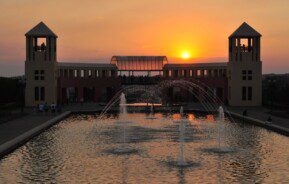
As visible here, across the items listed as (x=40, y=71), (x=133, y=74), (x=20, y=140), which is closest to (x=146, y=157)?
(x=20, y=140)

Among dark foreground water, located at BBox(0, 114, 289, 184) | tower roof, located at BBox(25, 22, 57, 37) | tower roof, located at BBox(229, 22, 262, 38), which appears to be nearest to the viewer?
dark foreground water, located at BBox(0, 114, 289, 184)

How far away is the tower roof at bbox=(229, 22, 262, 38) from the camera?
56.7 metres

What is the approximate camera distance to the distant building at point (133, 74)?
2223 inches

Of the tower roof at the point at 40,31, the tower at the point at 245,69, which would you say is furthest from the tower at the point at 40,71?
the tower at the point at 245,69

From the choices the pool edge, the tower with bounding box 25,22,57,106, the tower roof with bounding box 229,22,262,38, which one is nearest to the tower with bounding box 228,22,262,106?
the tower roof with bounding box 229,22,262,38

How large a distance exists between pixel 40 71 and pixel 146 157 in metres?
37.6

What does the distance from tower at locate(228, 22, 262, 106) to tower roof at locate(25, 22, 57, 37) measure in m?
21.8

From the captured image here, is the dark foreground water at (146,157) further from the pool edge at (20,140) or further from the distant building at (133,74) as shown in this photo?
the distant building at (133,74)

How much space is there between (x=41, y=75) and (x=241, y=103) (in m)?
24.0

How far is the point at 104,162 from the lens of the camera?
20.3 meters

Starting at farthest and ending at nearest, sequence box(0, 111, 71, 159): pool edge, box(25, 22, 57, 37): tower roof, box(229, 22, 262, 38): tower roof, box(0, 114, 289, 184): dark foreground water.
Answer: box(229, 22, 262, 38): tower roof, box(25, 22, 57, 37): tower roof, box(0, 111, 71, 159): pool edge, box(0, 114, 289, 184): dark foreground water

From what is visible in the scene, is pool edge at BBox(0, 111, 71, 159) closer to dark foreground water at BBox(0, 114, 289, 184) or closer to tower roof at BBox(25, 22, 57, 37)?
dark foreground water at BBox(0, 114, 289, 184)

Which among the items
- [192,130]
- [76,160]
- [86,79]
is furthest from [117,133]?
[86,79]

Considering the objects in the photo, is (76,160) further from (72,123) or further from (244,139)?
(72,123)
